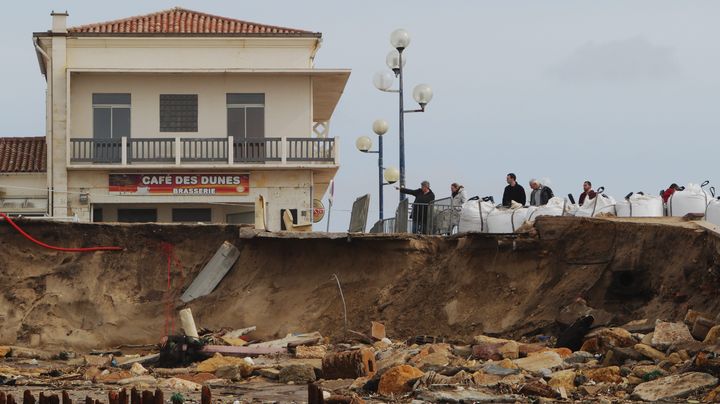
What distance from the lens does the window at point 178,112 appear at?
41250 mm

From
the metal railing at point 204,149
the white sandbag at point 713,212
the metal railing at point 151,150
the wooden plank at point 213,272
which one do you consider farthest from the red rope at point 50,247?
the metal railing at point 204,149

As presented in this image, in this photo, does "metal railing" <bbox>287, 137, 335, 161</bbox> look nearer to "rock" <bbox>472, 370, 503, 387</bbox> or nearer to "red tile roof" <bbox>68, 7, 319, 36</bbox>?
"red tile roof" <bbox>68, 7, 319, 36</bbox>

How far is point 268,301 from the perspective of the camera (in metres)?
26.6

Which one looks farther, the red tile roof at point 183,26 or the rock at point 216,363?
the red tile roof at point 183,26

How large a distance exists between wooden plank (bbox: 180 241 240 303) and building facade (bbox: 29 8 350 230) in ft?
41.3

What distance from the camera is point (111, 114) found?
41156mm

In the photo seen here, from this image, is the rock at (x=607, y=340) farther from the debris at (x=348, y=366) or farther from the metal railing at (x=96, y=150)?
the metal railing at (x=96, y=150)

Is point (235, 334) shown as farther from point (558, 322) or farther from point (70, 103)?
point (70, 103)

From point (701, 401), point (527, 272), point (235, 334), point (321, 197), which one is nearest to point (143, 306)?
point (235, 334)

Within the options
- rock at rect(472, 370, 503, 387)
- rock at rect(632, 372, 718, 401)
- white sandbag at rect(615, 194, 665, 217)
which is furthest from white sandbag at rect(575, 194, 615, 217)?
rock at rect(632, 372, 718, 401)

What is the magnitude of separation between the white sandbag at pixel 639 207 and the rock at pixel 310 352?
5874 millimetres

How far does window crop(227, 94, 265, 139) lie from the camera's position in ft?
136

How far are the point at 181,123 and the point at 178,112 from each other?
33 cm

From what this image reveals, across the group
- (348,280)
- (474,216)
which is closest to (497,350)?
(348,280)
